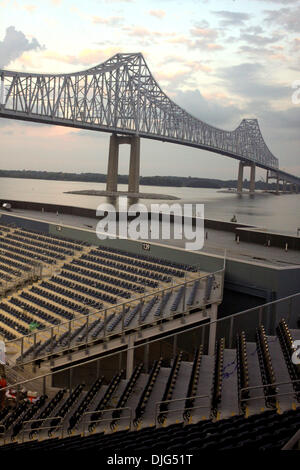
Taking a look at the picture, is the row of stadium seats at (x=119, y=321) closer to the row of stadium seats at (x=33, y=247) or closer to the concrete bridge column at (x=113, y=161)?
the row of stadium seats at (x=33, y=247)

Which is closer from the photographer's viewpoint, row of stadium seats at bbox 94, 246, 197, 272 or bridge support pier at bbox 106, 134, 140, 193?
row of stadium seats at bbox 94, 246, 197, 272

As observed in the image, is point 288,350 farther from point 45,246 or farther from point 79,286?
point 45,246

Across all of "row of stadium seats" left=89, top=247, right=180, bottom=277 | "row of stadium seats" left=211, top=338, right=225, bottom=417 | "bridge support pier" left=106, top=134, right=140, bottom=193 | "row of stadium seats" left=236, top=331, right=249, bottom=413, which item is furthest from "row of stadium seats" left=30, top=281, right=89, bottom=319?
"bridge support pier" left=106, top=134, right=140, bottom=193

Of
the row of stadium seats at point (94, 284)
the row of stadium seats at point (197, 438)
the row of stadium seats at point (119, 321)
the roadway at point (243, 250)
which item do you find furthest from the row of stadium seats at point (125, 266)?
the row of stadium seats at point (197, 438)

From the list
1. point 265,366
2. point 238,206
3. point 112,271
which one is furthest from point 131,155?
Answer: point 265,366

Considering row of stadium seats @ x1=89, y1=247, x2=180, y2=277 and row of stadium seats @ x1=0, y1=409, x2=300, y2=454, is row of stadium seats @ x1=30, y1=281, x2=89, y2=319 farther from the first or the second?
row of stadium seats @ x1=0, y1=409, x2=300, y2=454

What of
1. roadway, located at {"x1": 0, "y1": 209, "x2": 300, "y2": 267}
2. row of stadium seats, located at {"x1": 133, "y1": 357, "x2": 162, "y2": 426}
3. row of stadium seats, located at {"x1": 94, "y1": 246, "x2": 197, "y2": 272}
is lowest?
row of stadium seats, located at {"x1": 133, "y1": 357, "x2": 162, "y2": 426}

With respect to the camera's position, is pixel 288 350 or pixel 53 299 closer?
pixel 288 350

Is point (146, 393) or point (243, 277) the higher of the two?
point (243, 277)

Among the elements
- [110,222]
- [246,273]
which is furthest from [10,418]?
[110,222]
